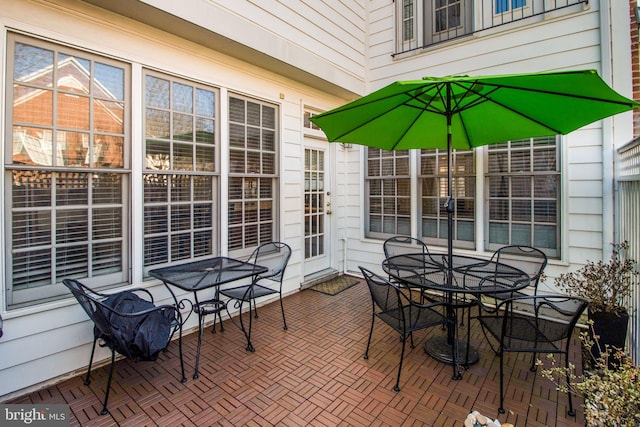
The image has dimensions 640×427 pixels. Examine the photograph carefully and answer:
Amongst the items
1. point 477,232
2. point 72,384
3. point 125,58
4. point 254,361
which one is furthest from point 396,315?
point 125,58

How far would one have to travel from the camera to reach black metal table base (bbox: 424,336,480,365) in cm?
293

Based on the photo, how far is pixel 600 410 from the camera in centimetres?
123

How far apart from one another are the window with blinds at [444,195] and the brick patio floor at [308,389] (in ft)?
5.41

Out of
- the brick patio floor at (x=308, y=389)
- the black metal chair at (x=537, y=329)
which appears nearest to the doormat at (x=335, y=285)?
the brick patio floor at (x=308, y=389)

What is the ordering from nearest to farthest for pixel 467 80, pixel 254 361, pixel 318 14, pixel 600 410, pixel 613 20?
pixel 600 410
pixel 467 80
pixel 254 361
pixel 613 20
pixel 318 14

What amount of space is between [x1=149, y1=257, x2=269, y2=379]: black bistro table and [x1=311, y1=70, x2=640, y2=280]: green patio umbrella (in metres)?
1.68

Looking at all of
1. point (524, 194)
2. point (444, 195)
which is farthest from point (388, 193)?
point (524, 194)

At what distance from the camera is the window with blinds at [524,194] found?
12.9ft

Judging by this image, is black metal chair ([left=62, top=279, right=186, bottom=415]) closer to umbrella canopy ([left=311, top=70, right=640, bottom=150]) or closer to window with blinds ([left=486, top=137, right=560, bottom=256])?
umbrella canopy ([left=311, top=70, right=640, bottom=150])

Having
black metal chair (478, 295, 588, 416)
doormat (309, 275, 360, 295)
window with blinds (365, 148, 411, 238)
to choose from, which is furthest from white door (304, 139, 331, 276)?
black metal chair (478, 295, 588, 416)

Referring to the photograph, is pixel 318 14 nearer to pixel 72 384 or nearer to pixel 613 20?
pixel 613 20

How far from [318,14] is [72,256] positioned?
422cm

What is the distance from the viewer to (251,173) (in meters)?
4.16

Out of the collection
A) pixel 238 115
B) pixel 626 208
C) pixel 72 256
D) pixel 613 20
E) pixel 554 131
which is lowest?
pixel 72 256
